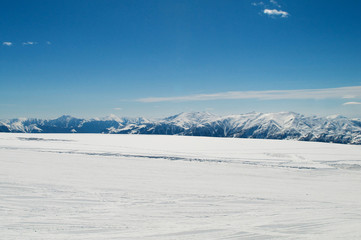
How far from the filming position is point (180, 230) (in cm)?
820

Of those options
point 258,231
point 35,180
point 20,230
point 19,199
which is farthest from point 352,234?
point 35,180

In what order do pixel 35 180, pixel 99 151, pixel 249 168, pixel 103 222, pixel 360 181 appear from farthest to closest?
1. pixel 99 151
2. pixel 249 168
3. pixel 360 181
4. pixel 35 180
5. pixel 103 222

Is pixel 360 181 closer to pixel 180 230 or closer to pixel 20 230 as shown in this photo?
pixel 180 230

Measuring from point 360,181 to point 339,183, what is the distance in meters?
2.00

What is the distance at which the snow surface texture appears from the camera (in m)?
Answer: 8.23

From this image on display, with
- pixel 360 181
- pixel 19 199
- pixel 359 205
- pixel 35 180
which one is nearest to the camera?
pixel 19 199

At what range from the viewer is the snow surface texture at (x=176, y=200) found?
27.0 feet

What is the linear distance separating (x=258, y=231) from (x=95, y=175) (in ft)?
39.0

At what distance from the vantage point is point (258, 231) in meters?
8.32

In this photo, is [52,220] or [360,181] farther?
[360,181]

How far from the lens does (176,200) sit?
1127 centimetres

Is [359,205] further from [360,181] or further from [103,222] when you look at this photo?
[103,222]

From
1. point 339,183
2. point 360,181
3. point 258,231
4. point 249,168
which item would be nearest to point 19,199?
point 258,231

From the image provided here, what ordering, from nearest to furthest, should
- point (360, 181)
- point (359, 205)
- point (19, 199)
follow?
point (19, 199) < point (359, 205) < point (360, 181)
